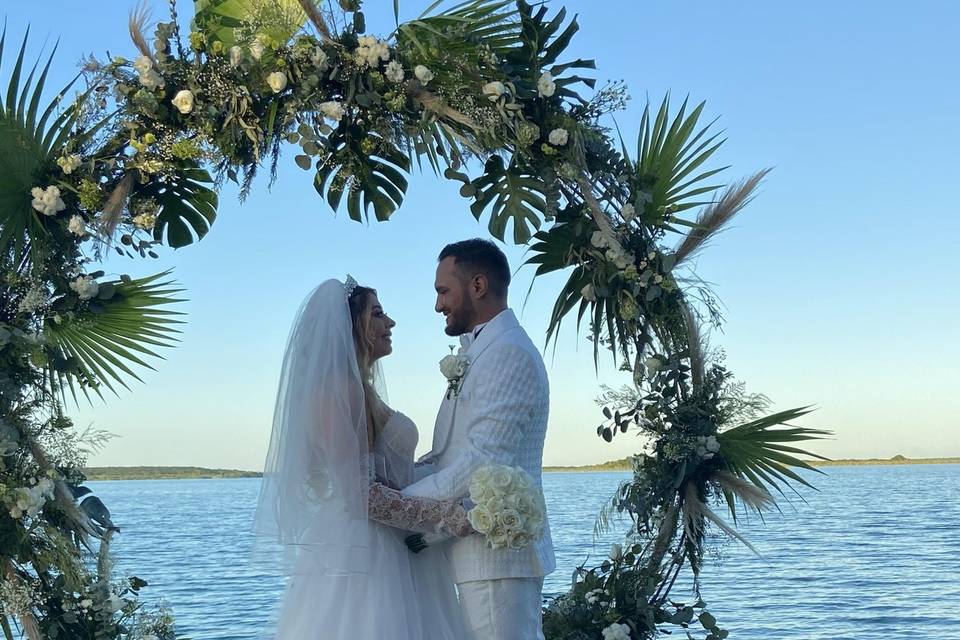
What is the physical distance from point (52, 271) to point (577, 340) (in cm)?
245

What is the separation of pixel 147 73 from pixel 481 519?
8.14ft

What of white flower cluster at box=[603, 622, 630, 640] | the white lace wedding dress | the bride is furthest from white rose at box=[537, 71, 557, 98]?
white flower cluster at box=[603, 622, 630, 640]

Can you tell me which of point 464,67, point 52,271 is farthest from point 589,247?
point 52,271

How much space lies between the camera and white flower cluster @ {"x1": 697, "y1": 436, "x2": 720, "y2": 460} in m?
4.67

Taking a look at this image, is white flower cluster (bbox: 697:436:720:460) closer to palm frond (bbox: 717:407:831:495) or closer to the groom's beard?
palm frond (bbox: 717:407:831:495)

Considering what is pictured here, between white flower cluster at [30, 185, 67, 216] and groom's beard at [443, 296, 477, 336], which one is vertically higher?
white flower cluster at [30, 185, 67, 216]

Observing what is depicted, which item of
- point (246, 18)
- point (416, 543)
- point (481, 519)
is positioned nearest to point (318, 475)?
point (416, 543)

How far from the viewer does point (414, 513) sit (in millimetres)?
3934

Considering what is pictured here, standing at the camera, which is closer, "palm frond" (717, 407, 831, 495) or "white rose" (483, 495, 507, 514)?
"white rose" (483, 495, 507, 514)

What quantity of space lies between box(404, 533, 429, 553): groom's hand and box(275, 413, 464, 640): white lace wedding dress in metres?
0.02

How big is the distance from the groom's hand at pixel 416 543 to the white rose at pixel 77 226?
2013 mm

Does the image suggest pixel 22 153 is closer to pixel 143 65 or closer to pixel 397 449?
pixel 143 65

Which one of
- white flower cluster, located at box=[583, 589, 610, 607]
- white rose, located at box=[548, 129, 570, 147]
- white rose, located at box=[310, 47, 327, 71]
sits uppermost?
white rose, located at box=[310, 47, 327, 71]

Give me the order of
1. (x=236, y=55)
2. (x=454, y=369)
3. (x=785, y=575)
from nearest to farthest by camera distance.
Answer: (x=454, y=369) < (x=236, y=55) < (x=785, y=575)
